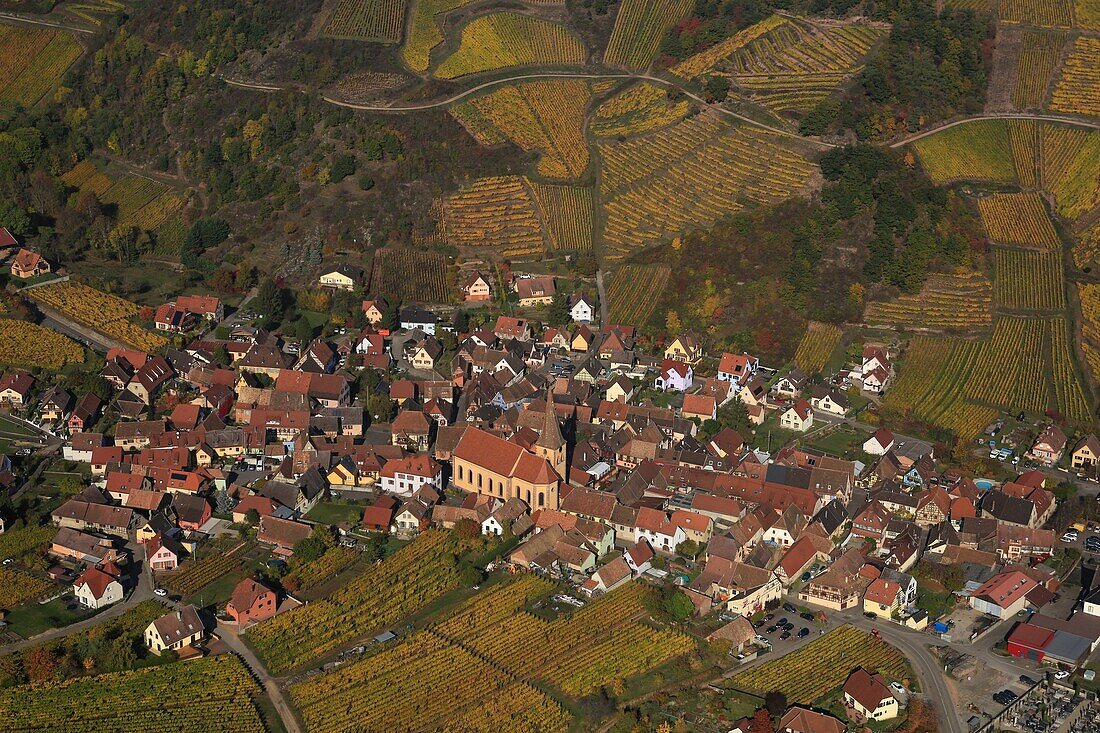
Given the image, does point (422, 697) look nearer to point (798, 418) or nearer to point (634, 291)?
point (798, 418)

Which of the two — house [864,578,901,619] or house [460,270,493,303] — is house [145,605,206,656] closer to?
house [864,578,901,619]

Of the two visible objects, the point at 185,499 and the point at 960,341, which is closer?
the point at 185,499

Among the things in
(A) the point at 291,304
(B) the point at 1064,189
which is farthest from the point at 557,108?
(B) the point at 1064,189

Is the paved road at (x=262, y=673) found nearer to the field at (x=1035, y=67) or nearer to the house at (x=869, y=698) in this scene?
the house at (x=869, y=698)

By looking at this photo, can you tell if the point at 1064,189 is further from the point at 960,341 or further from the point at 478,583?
the point at 478,583

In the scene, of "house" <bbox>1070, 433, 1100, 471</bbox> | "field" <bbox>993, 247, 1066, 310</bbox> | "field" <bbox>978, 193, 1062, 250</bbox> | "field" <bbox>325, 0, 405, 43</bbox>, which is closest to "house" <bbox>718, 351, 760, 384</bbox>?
"field" <bbox>993, 247, 1066, 310</bbox>

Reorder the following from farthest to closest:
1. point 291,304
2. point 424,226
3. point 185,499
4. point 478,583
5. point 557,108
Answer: point 557,108 < point 424,226 < point 291,304 < point 185,499 < point 478,583

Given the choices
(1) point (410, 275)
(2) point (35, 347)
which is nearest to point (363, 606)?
(2) point (35, 347)
